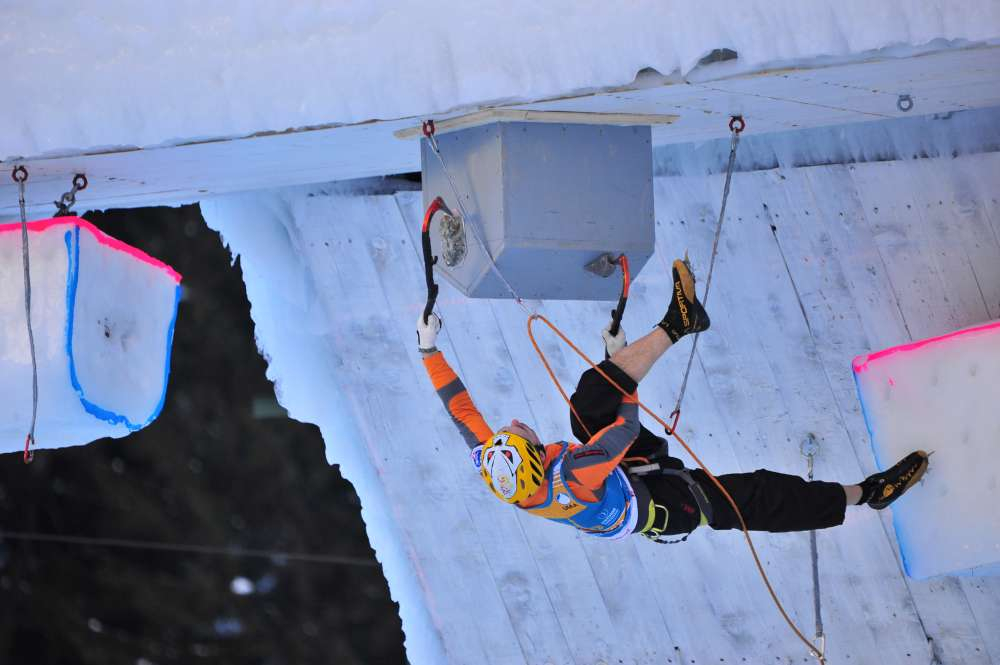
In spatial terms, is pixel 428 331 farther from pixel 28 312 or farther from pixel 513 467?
pixel 28 312

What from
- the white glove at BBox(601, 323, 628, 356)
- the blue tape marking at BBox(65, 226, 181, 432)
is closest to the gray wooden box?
the white glove at BBox(601, 323, 628, 356)

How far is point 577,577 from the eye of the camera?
3924mm

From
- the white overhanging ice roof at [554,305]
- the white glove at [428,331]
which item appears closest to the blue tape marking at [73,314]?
the white overhanging ice roof at [554,305]

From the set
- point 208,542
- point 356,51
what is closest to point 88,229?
point 356,51

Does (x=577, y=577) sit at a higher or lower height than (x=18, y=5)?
lower

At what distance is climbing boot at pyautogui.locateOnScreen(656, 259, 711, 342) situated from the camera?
2.82 m

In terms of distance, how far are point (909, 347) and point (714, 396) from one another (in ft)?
2.38

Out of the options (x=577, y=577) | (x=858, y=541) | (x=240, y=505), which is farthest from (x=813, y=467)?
(x=240, y=505)

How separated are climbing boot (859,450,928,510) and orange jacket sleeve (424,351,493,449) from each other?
0.96 meters

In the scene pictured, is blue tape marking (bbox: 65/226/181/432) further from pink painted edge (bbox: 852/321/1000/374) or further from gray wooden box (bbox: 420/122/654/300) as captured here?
pink painted edge (bbox: 852/321/1000/374)

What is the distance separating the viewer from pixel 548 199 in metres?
2.69

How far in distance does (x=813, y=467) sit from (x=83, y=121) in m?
2.17

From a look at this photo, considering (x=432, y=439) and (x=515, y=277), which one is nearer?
(x=515, y=277)

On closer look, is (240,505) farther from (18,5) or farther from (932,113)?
(932,113)
